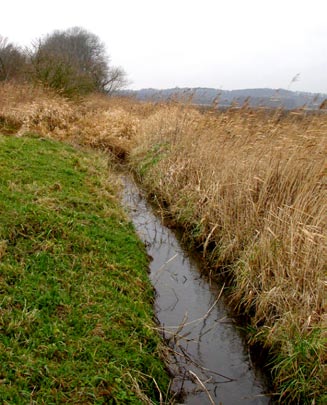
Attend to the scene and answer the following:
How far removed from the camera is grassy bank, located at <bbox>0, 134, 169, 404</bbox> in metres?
2.25

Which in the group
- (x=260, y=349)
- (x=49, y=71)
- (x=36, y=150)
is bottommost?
(x=260, y=349)

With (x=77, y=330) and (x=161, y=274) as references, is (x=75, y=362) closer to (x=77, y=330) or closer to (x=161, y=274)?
(x=77, y=330)

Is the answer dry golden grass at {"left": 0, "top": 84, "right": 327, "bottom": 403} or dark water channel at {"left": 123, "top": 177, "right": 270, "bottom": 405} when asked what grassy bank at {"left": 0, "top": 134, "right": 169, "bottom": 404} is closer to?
dark water channel at {"left": 123, "top": 177, "right": 270, "bottom": 405}

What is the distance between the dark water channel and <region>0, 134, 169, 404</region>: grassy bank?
218 millimetres

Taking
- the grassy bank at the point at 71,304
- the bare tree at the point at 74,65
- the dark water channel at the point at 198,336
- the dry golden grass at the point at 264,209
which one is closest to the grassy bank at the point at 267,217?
the dry golden grass at the point at 264,209

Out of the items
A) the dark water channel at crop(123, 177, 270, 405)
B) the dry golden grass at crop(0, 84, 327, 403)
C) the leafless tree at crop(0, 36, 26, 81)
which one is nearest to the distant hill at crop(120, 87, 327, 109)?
the dry golden grass at crop(0, 84, 327, 403)

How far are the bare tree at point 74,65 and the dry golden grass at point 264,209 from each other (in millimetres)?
4306

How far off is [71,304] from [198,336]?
120 cm

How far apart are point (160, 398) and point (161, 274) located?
1.95 metres

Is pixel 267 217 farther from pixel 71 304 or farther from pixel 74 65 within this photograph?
pixel 74 65

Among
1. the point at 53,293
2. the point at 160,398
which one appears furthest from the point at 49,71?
the point at 160,398

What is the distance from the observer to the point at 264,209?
4363mm

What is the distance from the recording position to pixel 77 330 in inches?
104

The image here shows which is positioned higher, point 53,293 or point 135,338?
point 53,293
